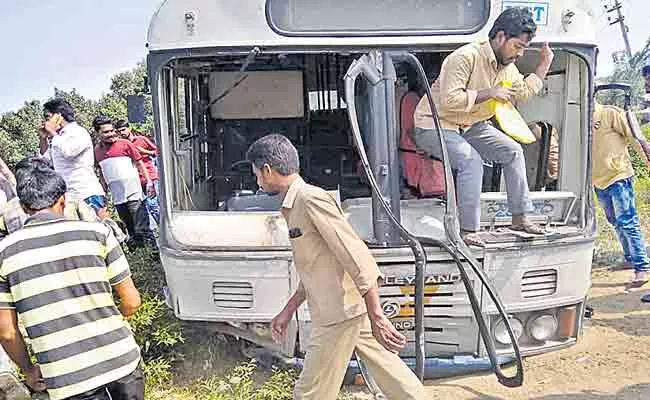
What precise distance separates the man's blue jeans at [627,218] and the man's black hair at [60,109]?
4944 mm

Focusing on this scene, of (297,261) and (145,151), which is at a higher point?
(145,151)

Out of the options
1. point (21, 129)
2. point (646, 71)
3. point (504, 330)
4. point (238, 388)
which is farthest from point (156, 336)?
point (21, 129)

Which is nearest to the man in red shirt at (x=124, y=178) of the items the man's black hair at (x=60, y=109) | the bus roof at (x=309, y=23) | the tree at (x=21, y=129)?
the man's black hair at (x=60, y=109)

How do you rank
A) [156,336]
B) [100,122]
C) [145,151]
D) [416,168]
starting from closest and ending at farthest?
1. [156,336]
2. [416,168]
3. [100,122]
4. [145,151]

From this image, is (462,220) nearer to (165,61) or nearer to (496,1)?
(496,1)

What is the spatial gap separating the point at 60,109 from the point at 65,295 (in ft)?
12.1

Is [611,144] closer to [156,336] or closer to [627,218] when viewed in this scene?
[627,218]

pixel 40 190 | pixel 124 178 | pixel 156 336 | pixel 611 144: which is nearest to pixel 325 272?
pixel 40 190

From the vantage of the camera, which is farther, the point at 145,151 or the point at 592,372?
the point at 145,151

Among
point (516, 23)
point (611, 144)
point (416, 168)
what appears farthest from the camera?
point (611, 144)

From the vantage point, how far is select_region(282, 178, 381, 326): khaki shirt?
10.3ft

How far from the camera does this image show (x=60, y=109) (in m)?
6.02

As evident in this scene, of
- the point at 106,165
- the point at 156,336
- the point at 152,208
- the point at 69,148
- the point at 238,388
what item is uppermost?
the point at 69,148

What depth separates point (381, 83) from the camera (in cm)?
409
